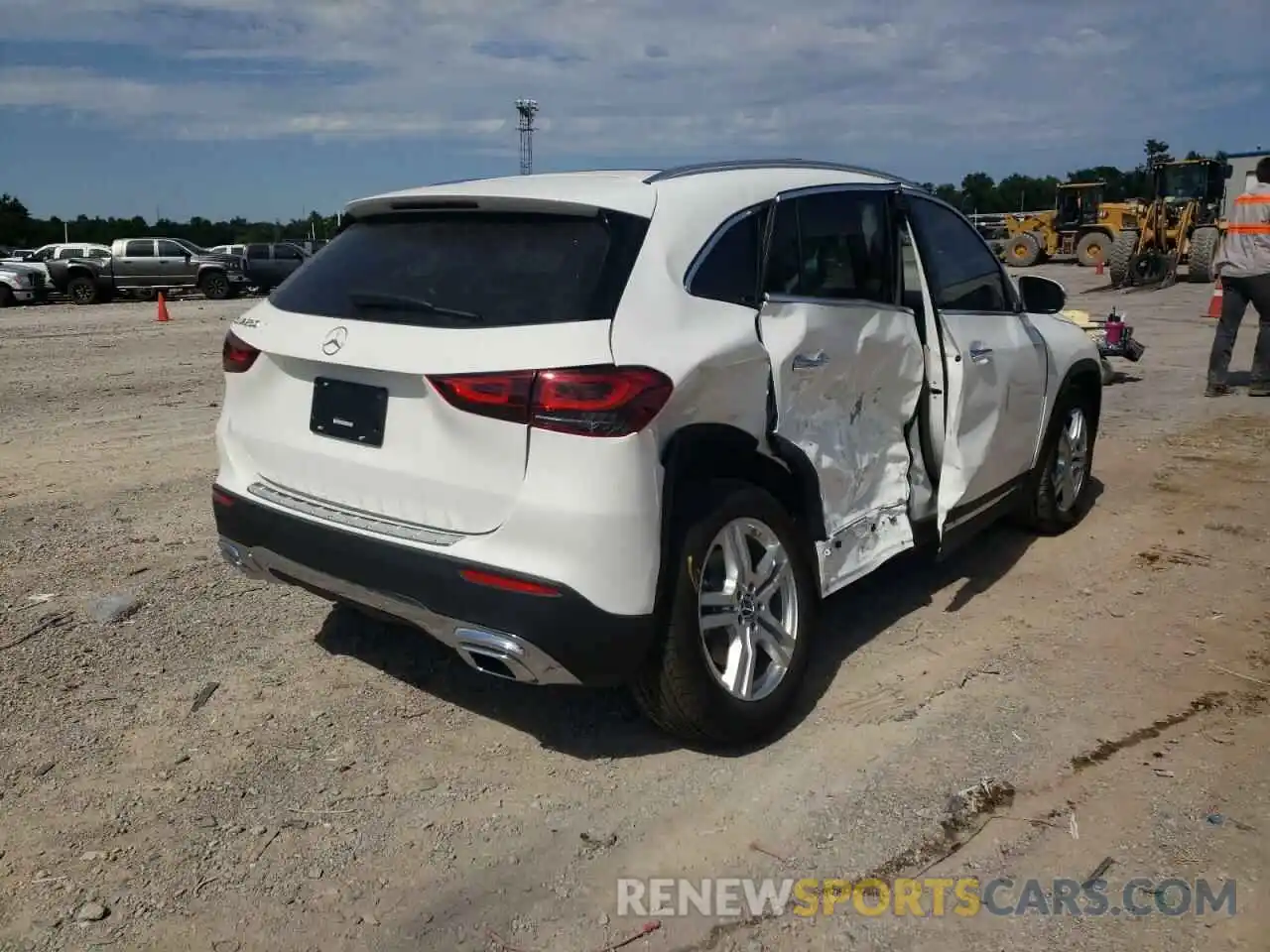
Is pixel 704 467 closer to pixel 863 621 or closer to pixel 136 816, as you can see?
pixel 863 621

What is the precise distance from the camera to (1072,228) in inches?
1187

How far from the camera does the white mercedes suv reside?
2.90m

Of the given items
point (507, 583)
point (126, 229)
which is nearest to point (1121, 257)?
point (507, 583)

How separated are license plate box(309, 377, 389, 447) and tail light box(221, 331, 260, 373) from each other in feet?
1.26

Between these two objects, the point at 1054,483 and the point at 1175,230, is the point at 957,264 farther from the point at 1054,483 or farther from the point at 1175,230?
the point at 1175,230

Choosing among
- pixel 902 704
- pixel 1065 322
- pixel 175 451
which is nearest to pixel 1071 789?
pixel 902 704

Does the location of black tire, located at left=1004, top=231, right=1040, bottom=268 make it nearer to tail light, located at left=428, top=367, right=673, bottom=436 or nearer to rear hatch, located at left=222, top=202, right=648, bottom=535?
rear hatch, located at left=222, top=202, right=648, bottom=535

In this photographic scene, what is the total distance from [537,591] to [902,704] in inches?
64.3

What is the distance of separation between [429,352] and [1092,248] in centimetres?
2988

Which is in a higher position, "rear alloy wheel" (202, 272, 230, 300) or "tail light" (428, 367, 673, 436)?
"tail light" (428, 367, 673, 436)

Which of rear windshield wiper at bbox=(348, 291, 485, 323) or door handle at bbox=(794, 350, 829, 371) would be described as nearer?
rear windshield wiper at bbox=(348, 291, 485, 323)

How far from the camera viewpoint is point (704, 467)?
3.28 meters

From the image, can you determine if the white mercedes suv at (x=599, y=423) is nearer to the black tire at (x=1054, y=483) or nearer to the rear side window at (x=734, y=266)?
the rear side window at (x=734, y=266)

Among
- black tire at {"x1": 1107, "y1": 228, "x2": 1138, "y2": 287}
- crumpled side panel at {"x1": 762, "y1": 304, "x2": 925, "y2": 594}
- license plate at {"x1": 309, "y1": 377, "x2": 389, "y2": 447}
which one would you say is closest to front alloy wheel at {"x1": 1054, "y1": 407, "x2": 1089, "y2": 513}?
crumpled side panel at {"x1": 762, "y1": 304, "x2": 925, "y2": 594}
